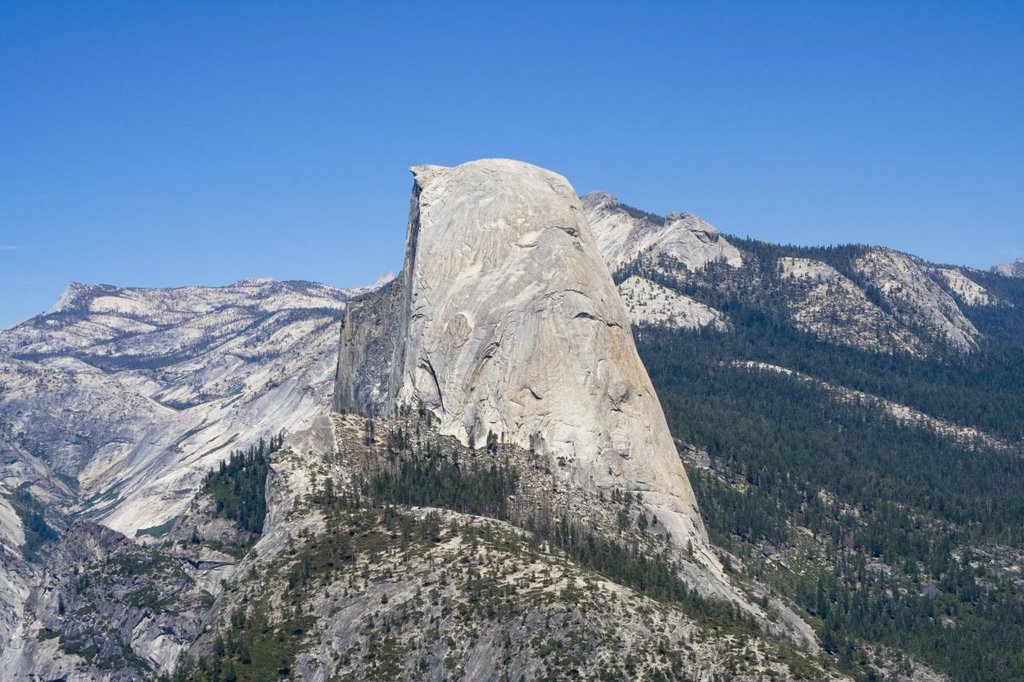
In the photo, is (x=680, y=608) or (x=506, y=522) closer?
(x=680, y=608)

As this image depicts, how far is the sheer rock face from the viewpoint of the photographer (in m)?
178

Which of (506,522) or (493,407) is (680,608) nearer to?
(506,522)

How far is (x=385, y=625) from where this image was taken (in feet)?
464

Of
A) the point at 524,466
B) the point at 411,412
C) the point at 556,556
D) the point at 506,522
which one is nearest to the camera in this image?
the point at 556,556

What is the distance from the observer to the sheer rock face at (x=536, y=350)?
584 ft

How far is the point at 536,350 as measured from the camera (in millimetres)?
180125

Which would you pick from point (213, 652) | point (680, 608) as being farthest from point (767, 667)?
point (213, 652)

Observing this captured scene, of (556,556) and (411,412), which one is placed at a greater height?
(411,412)

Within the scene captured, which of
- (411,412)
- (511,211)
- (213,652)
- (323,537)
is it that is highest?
(511,211)

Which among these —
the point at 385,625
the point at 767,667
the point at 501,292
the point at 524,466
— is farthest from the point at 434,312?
the point at 767,667

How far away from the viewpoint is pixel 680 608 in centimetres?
14488

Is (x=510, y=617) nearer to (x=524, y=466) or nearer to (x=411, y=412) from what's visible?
(x=524, y=466)

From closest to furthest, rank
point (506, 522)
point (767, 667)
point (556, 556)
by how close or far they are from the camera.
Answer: point (767, 667)
point (556, 556)
point (506, 522)

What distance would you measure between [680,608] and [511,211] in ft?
211
